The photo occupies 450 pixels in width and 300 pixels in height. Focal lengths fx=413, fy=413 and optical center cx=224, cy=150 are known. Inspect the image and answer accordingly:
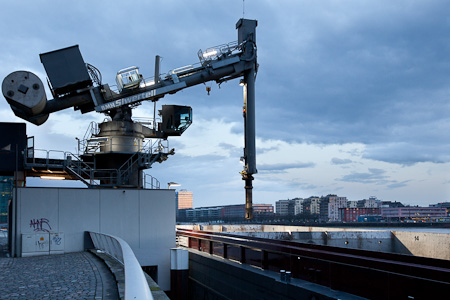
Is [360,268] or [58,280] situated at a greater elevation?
[360,268]

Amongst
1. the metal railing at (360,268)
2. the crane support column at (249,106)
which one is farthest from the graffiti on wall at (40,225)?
the crane support column at (249,106)

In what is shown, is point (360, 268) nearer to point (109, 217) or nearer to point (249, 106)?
point (109, 217)

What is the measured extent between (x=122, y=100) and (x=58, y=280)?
21.4 m

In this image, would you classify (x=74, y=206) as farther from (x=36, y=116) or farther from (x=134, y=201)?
(x=36, y=116)

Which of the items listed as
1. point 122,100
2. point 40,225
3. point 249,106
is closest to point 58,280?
point 40,225

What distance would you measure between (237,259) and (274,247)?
11.1 ft

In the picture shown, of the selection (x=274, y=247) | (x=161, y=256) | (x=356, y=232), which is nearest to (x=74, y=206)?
(x=161, y=256)

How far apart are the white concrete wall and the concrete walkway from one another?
5578mm

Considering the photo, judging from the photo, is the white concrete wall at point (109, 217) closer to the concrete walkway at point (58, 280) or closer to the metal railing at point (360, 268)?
the concrete walkway at point (58, 280)

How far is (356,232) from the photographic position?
23.6m

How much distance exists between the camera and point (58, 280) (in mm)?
11648

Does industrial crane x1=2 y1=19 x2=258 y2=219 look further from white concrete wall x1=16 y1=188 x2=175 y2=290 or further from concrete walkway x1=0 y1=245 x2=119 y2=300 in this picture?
concrete walkway x1=0 y1=245 x2=119 y2=300

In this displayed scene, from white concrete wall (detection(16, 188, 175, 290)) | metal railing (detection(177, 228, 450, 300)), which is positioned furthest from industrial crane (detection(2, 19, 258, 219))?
metal railing (detection(177, 228, 450, 300))

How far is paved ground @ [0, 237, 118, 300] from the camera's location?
9.57 meters
